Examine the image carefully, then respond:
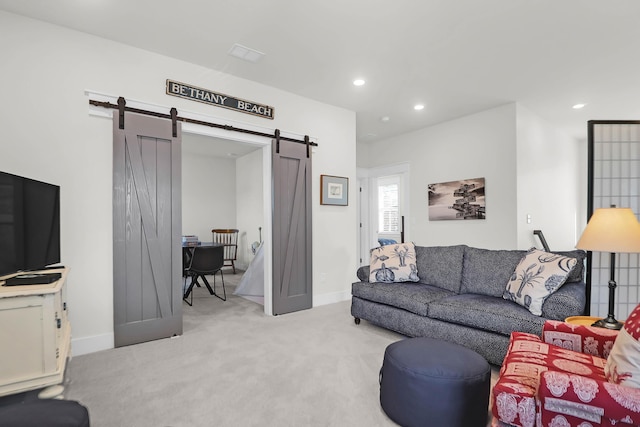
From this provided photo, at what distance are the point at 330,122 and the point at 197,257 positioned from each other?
2569 mm

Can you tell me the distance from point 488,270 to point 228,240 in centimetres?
575

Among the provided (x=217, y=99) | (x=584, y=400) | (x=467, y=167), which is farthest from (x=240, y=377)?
(x=467, y=167)

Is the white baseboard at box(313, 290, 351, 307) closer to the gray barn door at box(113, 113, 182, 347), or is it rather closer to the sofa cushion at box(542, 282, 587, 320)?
the gray barn door at box(113, 113, 182, 347)

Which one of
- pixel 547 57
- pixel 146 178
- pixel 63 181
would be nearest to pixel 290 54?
pixel 146 178

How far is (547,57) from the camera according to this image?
3338mm

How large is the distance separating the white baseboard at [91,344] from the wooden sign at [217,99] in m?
2.33

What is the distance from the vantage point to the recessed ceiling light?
A: 314cm

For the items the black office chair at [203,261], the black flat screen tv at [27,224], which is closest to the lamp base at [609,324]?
the black flat screen tv at [27,224]

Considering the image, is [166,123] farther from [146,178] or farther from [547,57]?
[547,57]

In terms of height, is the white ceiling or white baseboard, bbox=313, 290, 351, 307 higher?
the white ceiling

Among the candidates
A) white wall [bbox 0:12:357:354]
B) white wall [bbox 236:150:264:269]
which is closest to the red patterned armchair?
white wall [bbox 0:12:357:354]

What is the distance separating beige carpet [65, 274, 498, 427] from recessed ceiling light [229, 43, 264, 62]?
2726 millimetres

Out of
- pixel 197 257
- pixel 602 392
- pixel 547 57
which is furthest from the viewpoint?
pixel 197 257

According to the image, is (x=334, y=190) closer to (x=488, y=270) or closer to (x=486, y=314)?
(x=488, y=270)
